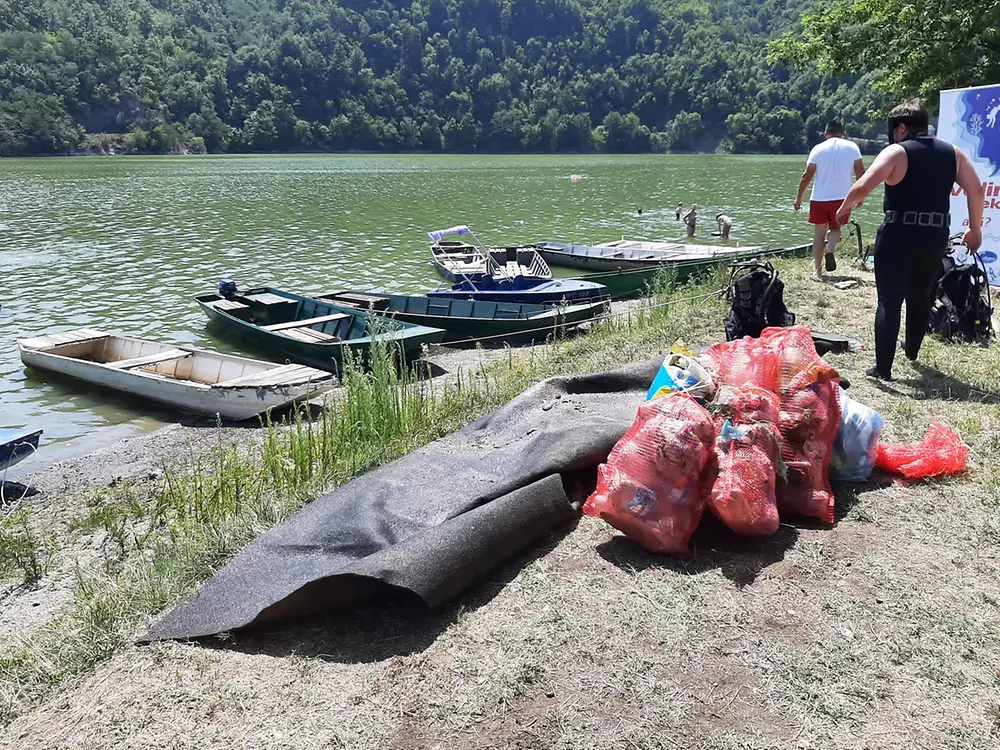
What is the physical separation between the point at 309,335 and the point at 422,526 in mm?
8674

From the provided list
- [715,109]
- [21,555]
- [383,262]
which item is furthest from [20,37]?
[21,555]

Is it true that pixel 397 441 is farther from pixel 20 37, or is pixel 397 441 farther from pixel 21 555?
pixel 20 37

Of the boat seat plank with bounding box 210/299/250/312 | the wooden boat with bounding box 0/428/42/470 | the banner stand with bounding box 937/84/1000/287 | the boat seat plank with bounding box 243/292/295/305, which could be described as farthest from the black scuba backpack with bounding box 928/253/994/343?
the boat seat plank with bounding box 210/299/250/312

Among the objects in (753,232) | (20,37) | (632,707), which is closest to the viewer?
(632,707)

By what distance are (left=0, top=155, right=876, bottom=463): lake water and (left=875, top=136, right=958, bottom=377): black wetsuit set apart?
8.42 metres

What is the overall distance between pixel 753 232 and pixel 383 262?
12978 millimetres

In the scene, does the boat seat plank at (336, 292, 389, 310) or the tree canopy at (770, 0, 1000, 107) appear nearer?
the tree canopy at (770, 0, 1000, 107)

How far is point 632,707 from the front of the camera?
2549mm

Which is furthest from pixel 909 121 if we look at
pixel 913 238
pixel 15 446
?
pixel 15 446

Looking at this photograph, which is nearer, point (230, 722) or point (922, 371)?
point (230, 722)

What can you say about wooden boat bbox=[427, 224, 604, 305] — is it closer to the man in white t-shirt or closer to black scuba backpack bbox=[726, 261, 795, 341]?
the man in white t-shirt

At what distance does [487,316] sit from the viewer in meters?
12.6

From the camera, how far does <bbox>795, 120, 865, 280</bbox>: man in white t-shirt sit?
9312 mm

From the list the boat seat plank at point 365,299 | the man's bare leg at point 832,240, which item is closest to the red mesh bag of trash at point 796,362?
the man's bare leg at point 832,240
